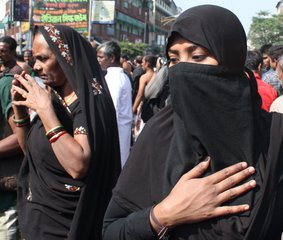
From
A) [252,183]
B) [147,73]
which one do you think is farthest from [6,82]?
[147,73]

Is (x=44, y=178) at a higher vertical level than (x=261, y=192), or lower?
lower

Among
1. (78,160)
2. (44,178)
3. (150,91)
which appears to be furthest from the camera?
(150,91)

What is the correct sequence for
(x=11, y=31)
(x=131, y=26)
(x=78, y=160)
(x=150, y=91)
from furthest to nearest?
(x=131, y=26)
(x=11, y=31)
(x=150, y=91)
(x=78, y=160)

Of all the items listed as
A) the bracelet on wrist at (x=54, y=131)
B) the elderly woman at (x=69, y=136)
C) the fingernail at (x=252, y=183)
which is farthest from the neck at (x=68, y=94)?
the fingernail at (x=252, y=183)

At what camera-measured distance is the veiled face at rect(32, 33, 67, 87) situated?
2.41 m

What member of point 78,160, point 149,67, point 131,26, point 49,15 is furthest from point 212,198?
point 131,26

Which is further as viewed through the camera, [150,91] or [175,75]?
[150,91]

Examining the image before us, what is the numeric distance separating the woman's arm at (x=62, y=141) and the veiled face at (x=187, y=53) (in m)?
0.81

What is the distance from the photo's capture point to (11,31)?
56219 millimetres

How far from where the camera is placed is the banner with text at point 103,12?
2775 centimetres

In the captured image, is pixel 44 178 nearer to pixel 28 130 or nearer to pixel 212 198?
pixel 28 130

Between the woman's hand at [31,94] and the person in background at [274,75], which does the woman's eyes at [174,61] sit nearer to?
the woman's hand at [31,94]

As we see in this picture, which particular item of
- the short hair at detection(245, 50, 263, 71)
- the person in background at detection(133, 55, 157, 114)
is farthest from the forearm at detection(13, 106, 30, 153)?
the person in background at detection(133, 55, 157, 114)

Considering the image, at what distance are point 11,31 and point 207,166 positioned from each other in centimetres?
5783
